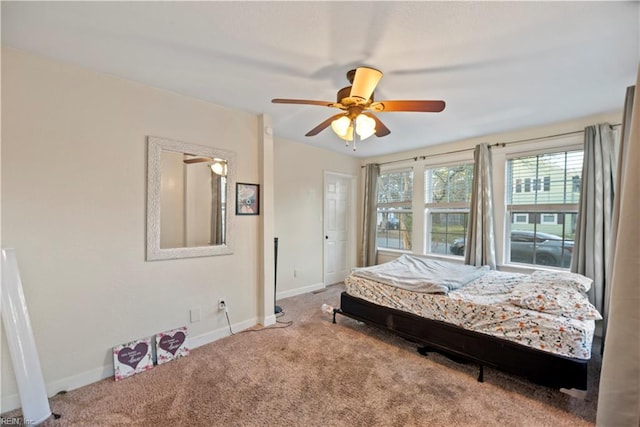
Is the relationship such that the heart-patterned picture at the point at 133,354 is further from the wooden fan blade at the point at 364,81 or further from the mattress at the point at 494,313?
the wooden fan blade at the point at 364,81

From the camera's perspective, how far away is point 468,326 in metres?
2.32

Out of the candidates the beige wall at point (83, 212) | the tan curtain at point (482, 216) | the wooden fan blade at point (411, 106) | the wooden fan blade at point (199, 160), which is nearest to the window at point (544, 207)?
the tan curtain at point (482, 216)

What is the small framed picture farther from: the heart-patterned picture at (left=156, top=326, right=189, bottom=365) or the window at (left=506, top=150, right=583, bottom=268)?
the window at (left=506, top=150, right=583, bottom=268)

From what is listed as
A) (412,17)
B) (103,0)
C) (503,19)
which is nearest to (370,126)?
(412,17)

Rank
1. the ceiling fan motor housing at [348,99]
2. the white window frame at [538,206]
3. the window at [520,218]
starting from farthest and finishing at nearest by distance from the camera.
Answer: the window at [520,218], the white window frame at [538,206], the ceiling fan motor housing at [348,99]

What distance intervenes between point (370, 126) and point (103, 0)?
5.75 ft

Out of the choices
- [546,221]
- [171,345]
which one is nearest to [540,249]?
[546,221]

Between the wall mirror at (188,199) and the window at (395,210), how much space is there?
9.97ft

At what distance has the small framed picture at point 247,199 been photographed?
3068mm

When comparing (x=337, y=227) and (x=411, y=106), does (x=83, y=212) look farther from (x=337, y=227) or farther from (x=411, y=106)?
(x=337, y=227)

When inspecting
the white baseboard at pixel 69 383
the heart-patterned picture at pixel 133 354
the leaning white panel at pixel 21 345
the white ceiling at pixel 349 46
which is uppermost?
the white ceiling at pixel 349 46

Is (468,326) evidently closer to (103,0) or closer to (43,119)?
(103,0)

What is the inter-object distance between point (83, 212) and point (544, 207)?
187 inches

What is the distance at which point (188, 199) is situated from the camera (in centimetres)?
271
